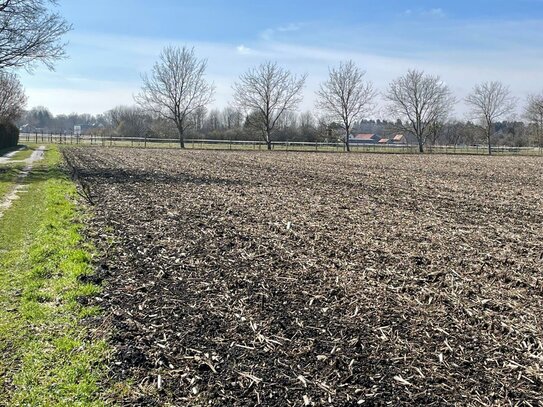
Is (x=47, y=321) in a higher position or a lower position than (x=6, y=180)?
lower

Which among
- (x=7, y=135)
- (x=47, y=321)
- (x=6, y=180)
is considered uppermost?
(x=7, y=135)

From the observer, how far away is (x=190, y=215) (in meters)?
12.0

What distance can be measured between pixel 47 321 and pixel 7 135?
48.5m

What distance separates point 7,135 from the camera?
1865 inches

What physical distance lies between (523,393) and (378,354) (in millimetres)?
1230

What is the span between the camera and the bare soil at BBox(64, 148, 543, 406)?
4.12 meters

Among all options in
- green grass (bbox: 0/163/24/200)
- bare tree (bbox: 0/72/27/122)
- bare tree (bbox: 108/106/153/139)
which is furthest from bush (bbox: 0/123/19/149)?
bare tree (bbox: 108/106/153/139)

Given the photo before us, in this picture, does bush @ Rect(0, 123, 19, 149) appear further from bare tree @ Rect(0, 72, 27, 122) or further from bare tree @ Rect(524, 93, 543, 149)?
bare tree @ Rect(524, 93, 543, 149)

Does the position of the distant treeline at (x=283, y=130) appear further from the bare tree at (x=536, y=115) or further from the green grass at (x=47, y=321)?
the green grass at (x=47, y=321)

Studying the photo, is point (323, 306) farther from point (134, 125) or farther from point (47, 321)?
point (134, 125)

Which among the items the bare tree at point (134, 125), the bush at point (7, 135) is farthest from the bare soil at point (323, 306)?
the bare tree at point (134, 125)

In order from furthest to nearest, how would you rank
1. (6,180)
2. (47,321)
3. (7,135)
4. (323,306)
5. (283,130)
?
(283,130) → (7,135) → (6,180) → (323,306) → (47,321)

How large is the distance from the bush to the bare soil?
127 ft

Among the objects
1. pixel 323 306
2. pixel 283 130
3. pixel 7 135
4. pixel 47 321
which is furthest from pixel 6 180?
pixel 283 130
